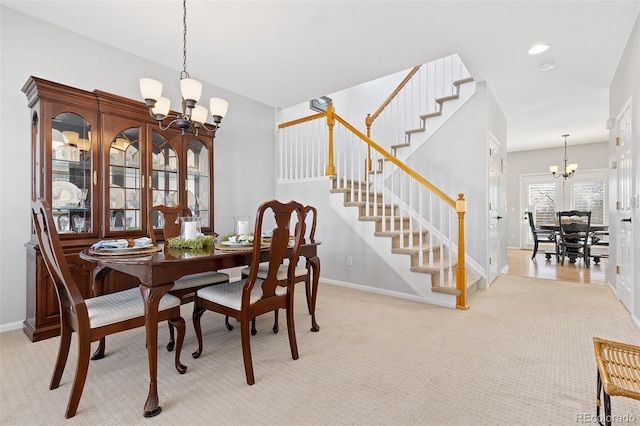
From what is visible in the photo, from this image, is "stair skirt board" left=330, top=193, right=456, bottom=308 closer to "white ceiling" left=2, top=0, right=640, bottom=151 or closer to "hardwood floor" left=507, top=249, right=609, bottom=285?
"white ceiling" left=2, top=0, right=640, bottom=151

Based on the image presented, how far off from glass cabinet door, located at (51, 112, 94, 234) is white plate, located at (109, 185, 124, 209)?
0.54 feet

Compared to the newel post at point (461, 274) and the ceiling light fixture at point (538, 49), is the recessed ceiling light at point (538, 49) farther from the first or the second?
the newel post at point (461, 274)

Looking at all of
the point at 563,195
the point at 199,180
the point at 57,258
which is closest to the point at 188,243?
the point at 57,258

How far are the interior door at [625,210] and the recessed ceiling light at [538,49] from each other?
0.94 metres

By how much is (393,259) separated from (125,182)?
2.96 metres

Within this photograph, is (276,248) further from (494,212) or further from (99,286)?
(494,212)

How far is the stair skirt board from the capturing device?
342 cm

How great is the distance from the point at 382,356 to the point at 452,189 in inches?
111

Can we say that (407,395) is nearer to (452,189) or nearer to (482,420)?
(482,420)

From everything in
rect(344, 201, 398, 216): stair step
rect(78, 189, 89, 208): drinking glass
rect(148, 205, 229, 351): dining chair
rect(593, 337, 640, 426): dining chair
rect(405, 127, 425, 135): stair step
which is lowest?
rect(593, 337, 640, 426): dining chair

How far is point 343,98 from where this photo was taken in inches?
255

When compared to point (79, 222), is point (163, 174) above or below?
above

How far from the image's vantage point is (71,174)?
2.73m

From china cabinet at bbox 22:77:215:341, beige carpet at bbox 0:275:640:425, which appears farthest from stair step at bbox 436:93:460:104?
china cabinet at bbox 22:77:215:341
